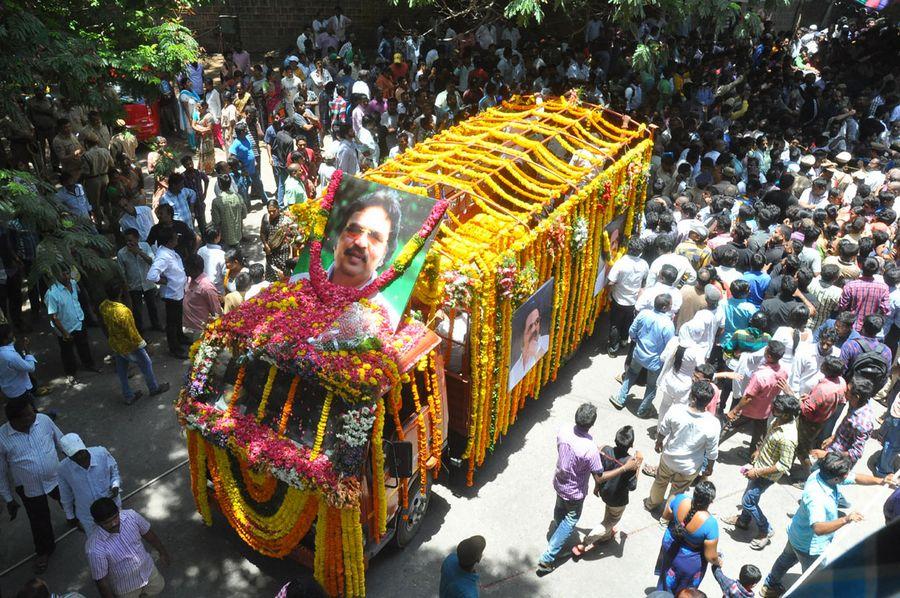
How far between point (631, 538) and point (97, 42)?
8.45 m

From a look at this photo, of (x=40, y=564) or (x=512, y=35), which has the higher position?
(x=512, y=35)

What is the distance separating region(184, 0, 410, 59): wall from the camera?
63.6 ft

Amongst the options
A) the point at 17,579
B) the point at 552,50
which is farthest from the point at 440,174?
the point at 552,50

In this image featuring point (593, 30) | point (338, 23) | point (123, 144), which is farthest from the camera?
point (593, 30)

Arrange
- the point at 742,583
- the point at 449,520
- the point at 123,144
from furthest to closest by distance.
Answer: the point at 123,144 < the point at 449,520 < the point at 742,583

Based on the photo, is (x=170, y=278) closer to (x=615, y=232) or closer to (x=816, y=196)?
(x=615, y=232)

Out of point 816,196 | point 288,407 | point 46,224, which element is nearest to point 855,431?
point 288,407

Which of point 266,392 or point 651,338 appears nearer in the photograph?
point 266,392

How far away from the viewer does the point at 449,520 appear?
7094mm

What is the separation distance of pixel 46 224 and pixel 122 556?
3645mm

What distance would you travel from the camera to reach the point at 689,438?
21.2 feet

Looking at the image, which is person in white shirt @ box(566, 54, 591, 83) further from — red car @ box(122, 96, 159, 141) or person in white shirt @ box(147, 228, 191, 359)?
person in white shirt @ box(147, 228, 191, 359)

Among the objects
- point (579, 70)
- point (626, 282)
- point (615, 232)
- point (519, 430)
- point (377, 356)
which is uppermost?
point (377, 356)

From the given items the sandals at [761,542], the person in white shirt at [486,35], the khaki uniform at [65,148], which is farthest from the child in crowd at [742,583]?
the person in white shirt at [486,35]
